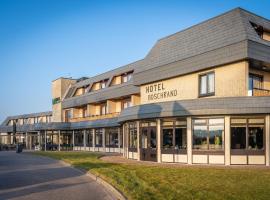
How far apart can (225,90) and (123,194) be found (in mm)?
13555

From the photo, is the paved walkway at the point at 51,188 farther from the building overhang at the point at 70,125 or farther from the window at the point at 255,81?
the building overhang at the point at 70,125

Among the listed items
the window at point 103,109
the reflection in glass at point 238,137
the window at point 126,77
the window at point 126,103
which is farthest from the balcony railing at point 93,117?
the reflection in glass at point 238,137

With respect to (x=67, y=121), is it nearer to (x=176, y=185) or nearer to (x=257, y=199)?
(x=176, y=185)

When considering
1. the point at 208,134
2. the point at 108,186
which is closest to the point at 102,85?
the point at 208,134

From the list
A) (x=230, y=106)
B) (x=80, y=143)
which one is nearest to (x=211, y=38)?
(x=230, y=106)

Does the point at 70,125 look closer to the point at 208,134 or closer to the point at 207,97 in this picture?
the point at 207,97

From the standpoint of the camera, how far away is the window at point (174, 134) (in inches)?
895

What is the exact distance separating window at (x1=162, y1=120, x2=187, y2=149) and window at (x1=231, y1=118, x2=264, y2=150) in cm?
331

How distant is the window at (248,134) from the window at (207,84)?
349cm

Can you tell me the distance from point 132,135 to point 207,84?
762 cm

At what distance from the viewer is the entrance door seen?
80.5 ft

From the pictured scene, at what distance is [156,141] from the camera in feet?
79.9

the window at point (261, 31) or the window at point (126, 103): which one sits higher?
the window at point (261, 31)

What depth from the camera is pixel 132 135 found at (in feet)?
90.3
